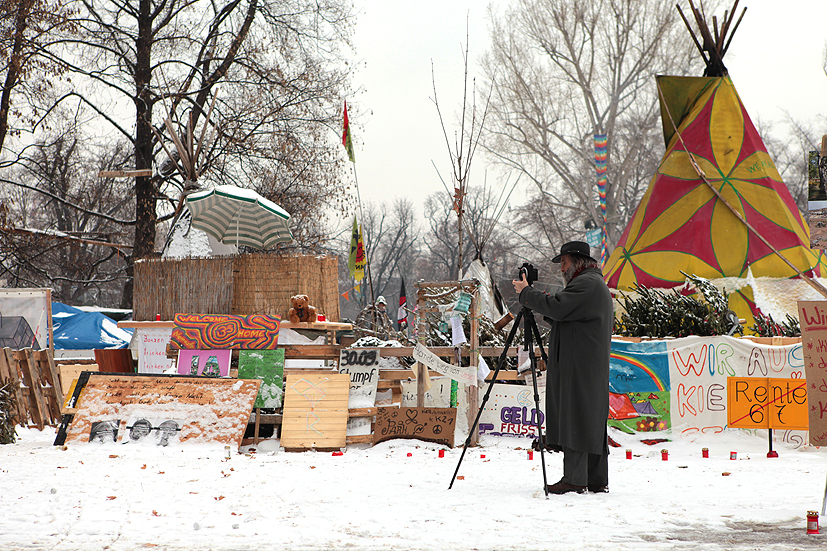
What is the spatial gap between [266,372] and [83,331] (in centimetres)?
1149

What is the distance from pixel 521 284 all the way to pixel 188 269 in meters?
7.84

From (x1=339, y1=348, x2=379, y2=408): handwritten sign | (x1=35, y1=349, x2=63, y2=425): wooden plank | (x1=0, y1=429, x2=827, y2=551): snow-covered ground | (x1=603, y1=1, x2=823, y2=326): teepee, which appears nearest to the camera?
(x1=0, y1=429, x2=827, y2=551): snow-covered ground

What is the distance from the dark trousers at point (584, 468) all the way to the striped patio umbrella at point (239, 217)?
835 centimetres

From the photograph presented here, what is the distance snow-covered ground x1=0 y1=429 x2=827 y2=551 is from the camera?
364 cm

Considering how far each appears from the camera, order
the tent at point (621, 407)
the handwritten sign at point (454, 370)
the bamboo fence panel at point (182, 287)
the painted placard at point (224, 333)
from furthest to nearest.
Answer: the bamboo fence panel at point (182, 287)
the painted placard at point (224, 333)
the tent at point (621, 407)
the handwritten sign at point (454, 370)

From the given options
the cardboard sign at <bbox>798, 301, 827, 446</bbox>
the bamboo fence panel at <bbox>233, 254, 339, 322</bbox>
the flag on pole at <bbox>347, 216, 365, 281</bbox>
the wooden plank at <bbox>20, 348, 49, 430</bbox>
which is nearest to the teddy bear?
the bamboo fence panel at <bbox>233, 254, 339, 322</bbox>

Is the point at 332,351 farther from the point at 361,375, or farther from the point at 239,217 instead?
the point at 239,217

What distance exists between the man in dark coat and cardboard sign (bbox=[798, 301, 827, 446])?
1.42 m

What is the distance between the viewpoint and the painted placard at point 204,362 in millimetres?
8547

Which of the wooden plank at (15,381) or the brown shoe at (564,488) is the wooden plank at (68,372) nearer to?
the wooden plank at (15,381)

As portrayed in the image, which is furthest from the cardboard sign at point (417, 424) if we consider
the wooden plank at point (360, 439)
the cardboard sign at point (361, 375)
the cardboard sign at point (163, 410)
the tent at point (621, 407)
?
the tent at point (621, 407)

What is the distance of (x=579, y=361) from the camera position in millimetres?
4922

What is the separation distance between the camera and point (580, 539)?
11.9 ft

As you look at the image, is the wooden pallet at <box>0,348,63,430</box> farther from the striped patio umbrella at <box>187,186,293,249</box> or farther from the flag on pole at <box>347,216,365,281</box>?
the flag on pole at <box>347,216,365,281</box>
